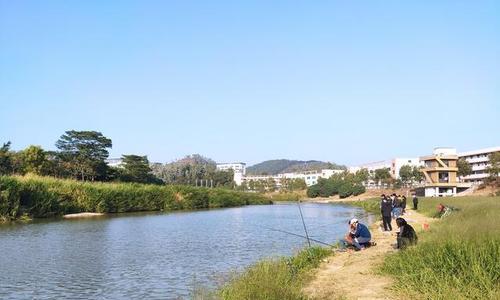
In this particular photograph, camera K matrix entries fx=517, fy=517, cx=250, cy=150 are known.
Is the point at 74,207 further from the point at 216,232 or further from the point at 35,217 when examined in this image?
the point at 216,232

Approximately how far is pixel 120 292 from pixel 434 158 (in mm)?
96726

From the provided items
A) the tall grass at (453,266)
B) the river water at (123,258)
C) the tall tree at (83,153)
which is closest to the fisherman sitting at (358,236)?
the river water at (123,258)

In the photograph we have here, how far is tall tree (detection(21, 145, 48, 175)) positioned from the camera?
218 feet

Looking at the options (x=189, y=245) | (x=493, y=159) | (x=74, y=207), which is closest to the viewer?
(x=189, y=245)

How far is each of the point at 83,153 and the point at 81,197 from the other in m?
36.6

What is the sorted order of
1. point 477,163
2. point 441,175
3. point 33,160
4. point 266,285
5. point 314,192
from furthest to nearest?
1. point 314,192
2. point 477,163
3. point 441,175
4. point 33,160
5. point 266,285

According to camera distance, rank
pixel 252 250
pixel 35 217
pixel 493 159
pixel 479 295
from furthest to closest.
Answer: pixel 493 159
pixel 35 217
pixel 252 250
pixel 479 295

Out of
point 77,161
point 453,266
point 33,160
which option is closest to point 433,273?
point 453,266

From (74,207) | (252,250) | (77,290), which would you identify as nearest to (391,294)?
(77,290)

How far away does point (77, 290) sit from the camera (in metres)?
13.3

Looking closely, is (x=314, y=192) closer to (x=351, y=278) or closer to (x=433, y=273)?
(x=351, y=278)

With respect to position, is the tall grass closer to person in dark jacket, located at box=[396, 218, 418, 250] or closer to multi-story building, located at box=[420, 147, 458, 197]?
person in dark jacket, located at box=[396, 218, 418, 250]

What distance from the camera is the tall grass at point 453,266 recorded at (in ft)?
29.6

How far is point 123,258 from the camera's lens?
62.6 ft
